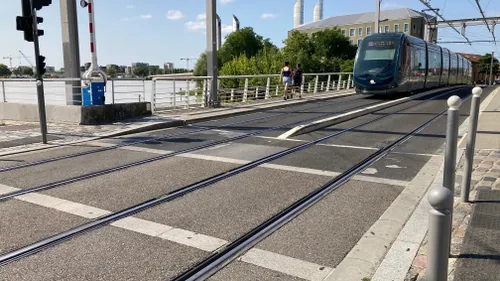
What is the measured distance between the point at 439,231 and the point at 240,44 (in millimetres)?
98436

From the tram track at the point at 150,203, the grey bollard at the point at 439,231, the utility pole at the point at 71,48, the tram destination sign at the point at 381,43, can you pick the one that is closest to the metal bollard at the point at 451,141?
the grey bollard at the point at 439,231

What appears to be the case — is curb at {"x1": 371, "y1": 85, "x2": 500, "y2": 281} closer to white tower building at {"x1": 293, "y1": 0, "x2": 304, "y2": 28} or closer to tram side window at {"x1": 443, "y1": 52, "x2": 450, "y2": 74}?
tram side window at {"x1": 443, "y1": 52, "x2": 450, "y2": 74}

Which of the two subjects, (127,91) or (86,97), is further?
(127,91)

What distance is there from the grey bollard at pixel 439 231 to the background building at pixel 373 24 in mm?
98724

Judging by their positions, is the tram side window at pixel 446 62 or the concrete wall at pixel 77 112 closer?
the concrete wall at pixel 77 112

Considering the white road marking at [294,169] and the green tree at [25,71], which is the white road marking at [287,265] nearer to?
the white road marking at [294,169]

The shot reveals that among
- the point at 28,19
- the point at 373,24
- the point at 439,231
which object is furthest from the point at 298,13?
the point at 439,231

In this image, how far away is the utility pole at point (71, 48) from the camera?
12.8m

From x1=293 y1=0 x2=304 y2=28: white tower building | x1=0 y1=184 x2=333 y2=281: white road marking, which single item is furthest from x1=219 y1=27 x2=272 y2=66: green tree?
x1=0 y1=184 x2=333 y2=281: white road marking

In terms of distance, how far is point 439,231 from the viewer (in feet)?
7.41

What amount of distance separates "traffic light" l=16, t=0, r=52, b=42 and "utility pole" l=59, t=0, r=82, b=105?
9.83 ft

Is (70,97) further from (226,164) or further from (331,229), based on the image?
(331,229)

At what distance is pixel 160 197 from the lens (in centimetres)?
→ 538

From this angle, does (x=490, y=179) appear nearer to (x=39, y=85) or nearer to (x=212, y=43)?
(x=39, y=85)
